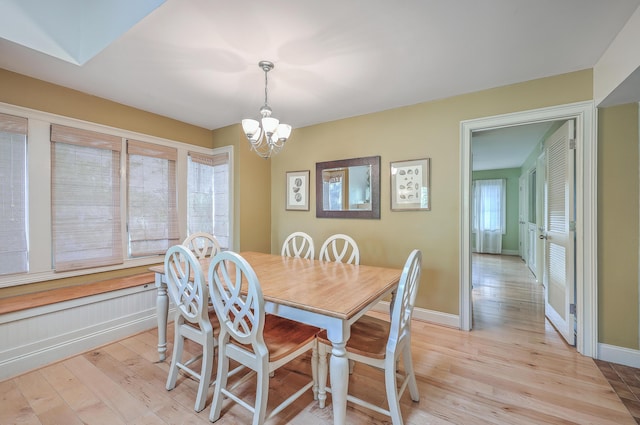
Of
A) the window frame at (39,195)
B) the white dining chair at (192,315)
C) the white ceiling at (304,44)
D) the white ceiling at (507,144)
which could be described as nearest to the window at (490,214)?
the white ceiling at (507,144)

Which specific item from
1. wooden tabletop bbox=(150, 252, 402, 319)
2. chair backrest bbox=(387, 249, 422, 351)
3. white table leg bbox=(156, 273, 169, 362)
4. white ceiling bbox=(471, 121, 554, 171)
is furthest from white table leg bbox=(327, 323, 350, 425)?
white ceiling bbox=(471, 121, 554, 171)

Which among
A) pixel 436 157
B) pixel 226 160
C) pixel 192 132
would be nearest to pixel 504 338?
pixel 436 157

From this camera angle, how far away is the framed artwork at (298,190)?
372cm

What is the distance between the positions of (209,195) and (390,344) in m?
3.21

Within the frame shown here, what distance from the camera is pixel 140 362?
7.16 feet

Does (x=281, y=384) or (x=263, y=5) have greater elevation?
(x=263, y=5)

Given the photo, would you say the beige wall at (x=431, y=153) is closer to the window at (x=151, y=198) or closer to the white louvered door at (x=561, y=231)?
the white louvered door at (x=561, y=231)

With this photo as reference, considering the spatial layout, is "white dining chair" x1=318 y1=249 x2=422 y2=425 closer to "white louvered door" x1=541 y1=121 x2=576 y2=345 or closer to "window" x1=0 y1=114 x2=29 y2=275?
"white louvered door" x1=541 y1=121 x2=576 y2=345

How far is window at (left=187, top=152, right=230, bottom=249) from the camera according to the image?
362cm

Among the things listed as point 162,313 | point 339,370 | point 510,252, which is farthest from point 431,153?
point 510,252

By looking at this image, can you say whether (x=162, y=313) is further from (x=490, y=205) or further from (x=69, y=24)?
(x=490, y=205)

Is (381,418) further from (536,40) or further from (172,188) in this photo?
(172,188)

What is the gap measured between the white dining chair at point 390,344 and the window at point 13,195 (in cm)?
268

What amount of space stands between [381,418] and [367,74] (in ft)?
8.08
